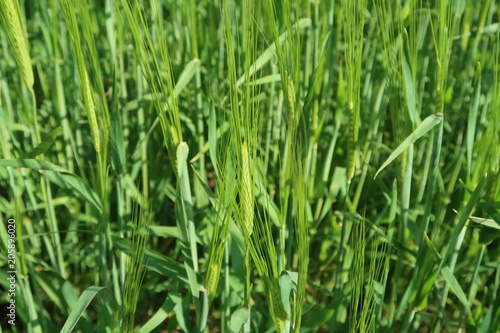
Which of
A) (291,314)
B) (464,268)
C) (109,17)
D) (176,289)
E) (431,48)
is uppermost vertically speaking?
(109,17)

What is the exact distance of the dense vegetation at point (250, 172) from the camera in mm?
811

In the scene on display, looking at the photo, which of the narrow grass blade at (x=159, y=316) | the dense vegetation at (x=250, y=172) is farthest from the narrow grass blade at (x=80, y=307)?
the narrow grass blade at (x=159, y=316)

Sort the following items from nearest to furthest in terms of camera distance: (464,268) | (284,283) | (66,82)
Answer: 1. (284,283)
2. (464,268)
3. (66,82)

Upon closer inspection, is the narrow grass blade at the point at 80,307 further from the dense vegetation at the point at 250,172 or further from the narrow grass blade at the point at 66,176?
the narrow grass blade at the point at 66,176

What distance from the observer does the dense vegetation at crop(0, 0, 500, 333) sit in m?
0.81

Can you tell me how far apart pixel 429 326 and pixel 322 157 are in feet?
1.41

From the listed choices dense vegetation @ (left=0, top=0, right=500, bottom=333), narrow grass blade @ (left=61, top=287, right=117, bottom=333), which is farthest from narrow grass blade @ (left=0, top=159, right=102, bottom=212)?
narrow grass blade @ (left=61, top=287, right=117, bottom=333)

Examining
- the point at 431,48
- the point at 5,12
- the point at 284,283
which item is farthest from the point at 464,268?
the point at 5,12

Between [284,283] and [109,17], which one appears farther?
[109,17]

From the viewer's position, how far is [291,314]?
824mm

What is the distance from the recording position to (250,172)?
29.4 inches

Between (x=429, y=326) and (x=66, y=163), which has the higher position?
(x=66, y=163)

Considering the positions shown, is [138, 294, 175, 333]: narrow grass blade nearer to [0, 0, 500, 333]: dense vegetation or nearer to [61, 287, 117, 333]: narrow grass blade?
[0, 0, 500, 333]: dense vegetation

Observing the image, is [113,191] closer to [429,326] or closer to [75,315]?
[75,315]
